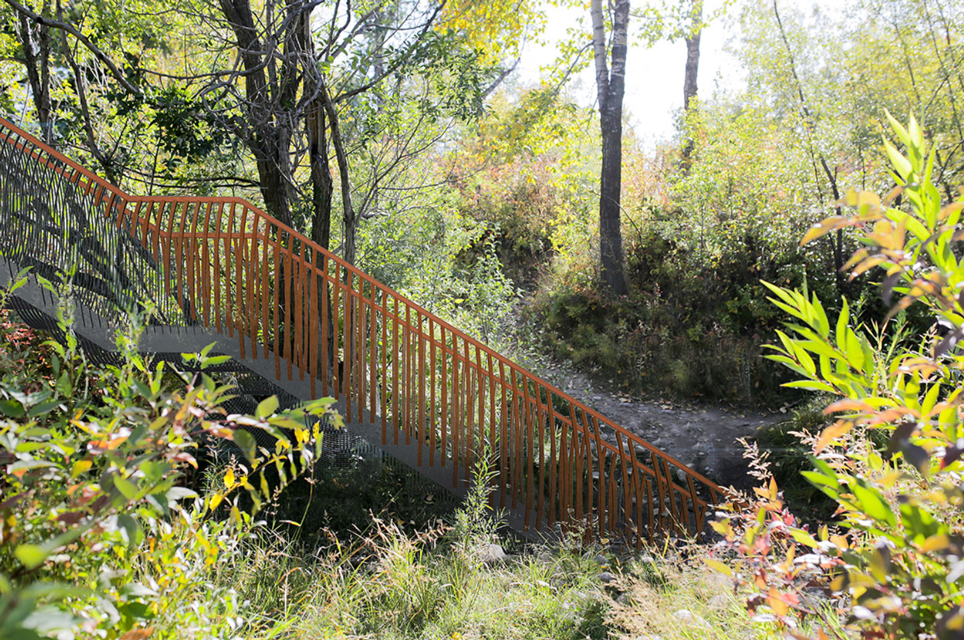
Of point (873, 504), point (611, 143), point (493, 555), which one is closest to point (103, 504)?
point (873, 504)

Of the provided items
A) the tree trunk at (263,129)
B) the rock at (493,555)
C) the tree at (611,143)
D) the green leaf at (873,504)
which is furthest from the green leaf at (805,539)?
the tree at (611,143)

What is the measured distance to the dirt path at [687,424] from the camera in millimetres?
6598

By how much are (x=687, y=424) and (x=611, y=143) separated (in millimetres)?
5456

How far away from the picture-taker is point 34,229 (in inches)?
159

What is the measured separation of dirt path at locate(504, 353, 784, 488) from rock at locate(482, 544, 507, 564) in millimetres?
3223

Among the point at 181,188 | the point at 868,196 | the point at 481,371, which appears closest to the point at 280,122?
the point at 181,188

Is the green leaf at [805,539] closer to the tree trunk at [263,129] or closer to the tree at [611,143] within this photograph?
the tree trunk at [263,129]

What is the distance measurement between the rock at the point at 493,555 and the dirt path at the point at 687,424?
Result: 3.22m

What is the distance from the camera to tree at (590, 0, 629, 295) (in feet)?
33.8

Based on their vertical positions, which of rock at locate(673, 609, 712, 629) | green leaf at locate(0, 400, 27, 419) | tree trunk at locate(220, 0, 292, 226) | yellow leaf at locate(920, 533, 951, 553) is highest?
tree trunk at locate(220, 0, 292, 226)

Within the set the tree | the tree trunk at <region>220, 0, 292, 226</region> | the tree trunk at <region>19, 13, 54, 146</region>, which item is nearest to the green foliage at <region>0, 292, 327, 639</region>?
the tree trunk at <region>220, 0, 292, 226</region>

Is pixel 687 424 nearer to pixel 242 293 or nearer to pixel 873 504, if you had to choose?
pixel 242 293

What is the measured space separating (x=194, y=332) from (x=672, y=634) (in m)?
3.68

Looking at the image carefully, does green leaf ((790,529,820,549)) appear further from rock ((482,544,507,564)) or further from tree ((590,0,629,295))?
tree ((590,0,629,295))
